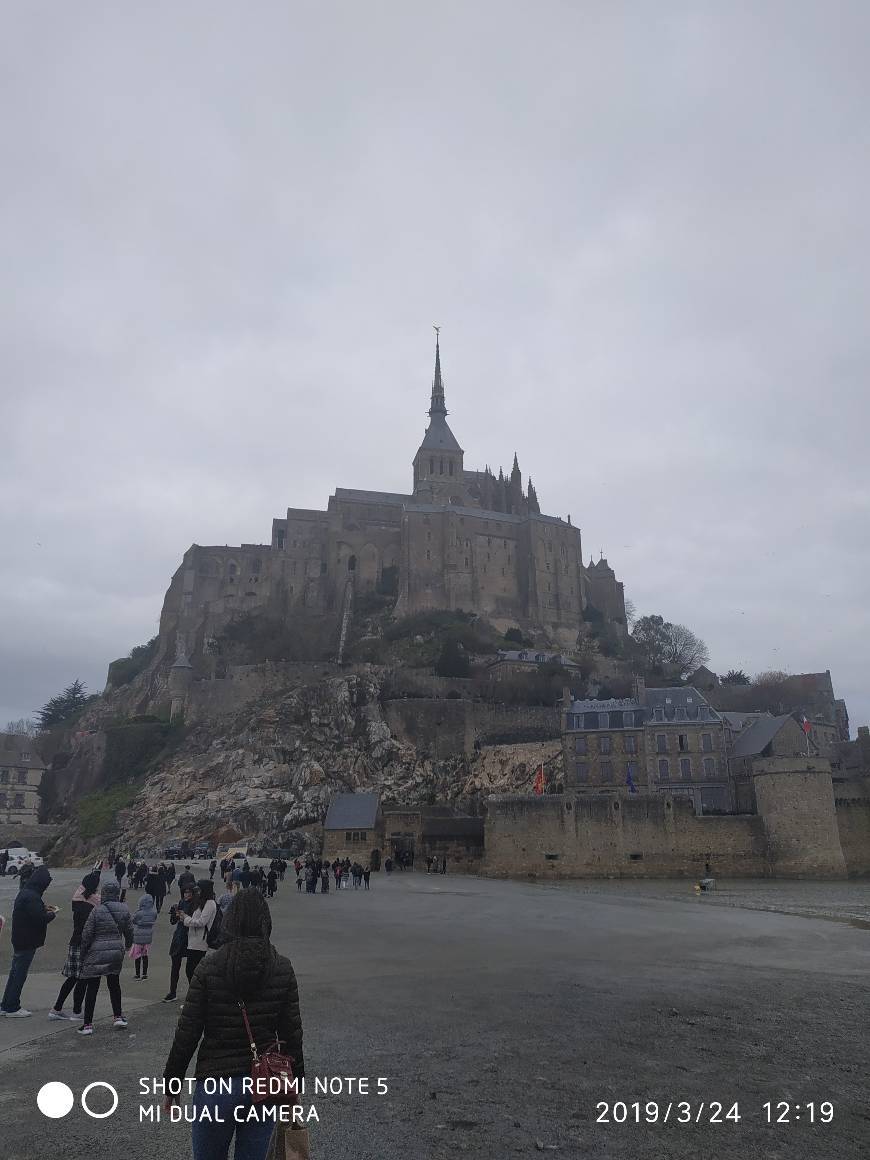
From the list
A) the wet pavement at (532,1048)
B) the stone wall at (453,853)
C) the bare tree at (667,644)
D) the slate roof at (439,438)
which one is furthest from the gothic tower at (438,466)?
the wet pavement at (532,1048)

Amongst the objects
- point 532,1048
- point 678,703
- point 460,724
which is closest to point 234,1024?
point 532,1048

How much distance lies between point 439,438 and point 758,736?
57.7m

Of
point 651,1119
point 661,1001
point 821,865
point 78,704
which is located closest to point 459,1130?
point 651,1119

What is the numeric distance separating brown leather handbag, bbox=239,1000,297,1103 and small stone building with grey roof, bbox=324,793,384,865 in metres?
38.0

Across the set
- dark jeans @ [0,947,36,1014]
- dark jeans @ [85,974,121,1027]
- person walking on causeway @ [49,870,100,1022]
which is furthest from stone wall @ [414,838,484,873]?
dark jeans @ [85,974,121,1027]

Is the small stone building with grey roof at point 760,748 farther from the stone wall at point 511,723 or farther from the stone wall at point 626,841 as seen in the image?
the stone wall at point 511,723

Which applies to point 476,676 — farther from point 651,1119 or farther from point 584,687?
point 651,1119

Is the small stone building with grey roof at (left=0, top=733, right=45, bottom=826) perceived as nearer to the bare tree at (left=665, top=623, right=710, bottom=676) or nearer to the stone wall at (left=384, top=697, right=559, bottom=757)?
the stone wall at (left=384, top=697, right=559, bottom=757)

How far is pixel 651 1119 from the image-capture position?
541 centimetres

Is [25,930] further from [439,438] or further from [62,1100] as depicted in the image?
[439,438]

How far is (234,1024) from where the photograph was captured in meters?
→ 3.73

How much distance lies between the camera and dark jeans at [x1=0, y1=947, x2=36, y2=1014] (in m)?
7.58

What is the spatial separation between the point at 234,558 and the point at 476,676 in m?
29.8

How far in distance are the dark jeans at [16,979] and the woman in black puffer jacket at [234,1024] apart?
15.7 feet
